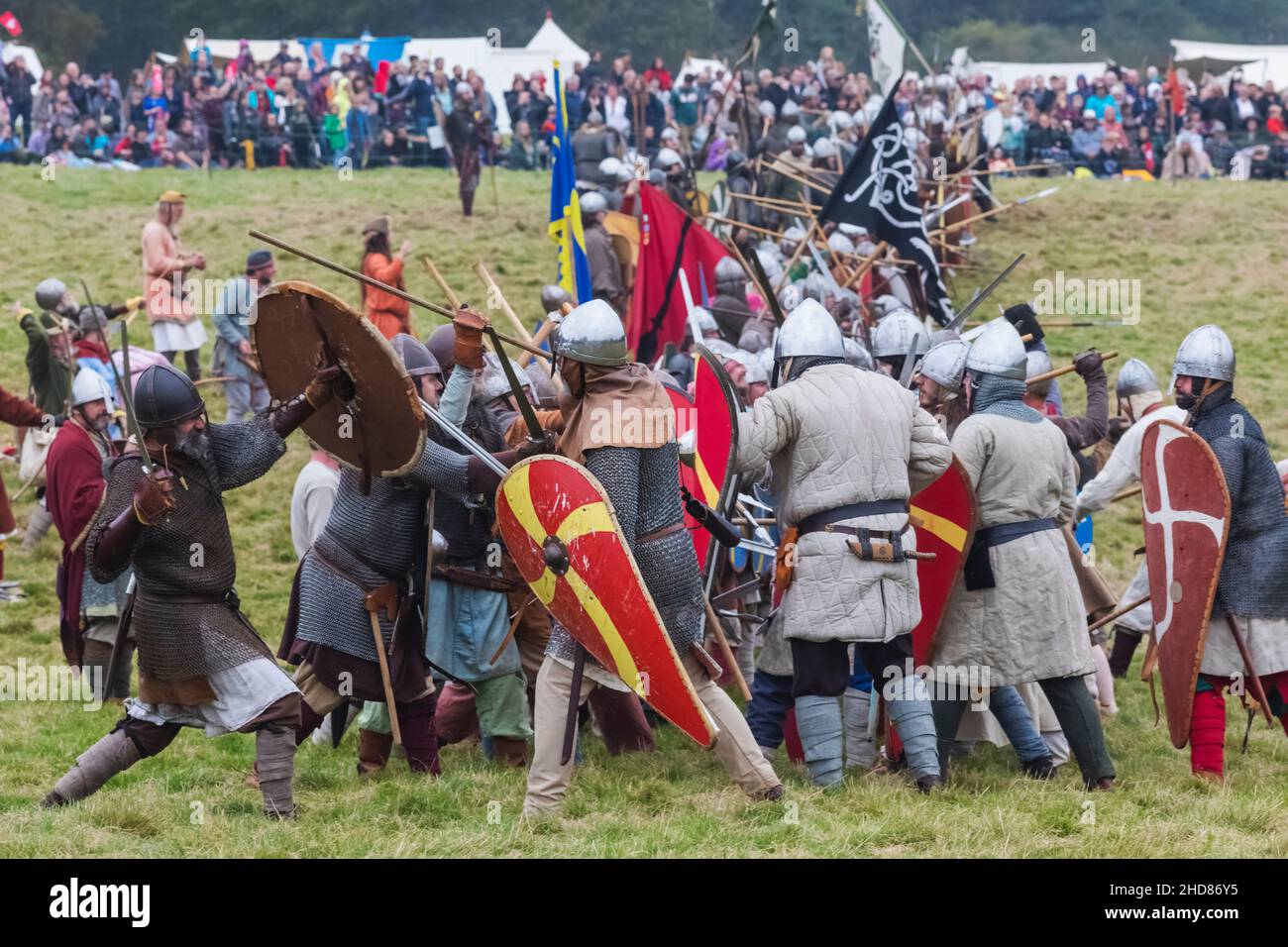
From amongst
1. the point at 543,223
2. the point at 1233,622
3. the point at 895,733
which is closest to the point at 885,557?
the point at 895,733

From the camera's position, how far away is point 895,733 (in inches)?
228

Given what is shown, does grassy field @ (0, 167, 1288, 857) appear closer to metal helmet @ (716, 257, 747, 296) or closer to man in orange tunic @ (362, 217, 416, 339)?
man in orange tunic @ (362, 217, 416, 339)

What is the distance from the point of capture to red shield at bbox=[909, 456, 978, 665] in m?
5.66

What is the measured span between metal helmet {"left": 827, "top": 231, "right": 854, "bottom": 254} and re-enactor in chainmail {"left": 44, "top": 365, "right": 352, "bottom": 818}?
807 cm

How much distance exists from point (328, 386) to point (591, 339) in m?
0.74

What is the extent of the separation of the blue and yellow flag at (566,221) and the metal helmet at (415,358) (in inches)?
126

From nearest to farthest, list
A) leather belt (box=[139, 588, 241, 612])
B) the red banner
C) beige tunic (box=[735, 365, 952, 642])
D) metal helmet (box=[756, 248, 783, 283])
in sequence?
leather belt (box=[139, 588, 241, 612]), beige tunic (box=[735, 365, 952, 642]), the red banner, metal helmet (box=[756, 248, 783, 283])

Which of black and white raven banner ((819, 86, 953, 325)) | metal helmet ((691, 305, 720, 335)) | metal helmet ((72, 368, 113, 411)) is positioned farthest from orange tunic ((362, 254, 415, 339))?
metal helmet ((72, 368, 113, 411))

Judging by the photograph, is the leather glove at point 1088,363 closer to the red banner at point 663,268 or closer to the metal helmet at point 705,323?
the metal helmet at point 705,323

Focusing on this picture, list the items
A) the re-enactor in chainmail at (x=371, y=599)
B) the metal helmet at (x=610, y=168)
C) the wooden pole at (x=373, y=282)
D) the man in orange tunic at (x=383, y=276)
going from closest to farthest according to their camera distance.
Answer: the wooden pole at (x=373, y=282), the re-enactor in chainmail at (x=371, y=599), the man in orange tunic at (x=383, y=276), the metal helmet at (x=610, y=168)

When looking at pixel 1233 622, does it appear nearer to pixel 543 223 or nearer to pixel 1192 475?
pixel 1192 475

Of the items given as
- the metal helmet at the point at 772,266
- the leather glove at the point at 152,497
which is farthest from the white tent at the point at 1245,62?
the leather glove at the point at 152,497

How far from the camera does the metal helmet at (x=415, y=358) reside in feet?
18.9

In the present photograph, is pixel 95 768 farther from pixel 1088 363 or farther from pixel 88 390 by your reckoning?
pixel 1088 363
